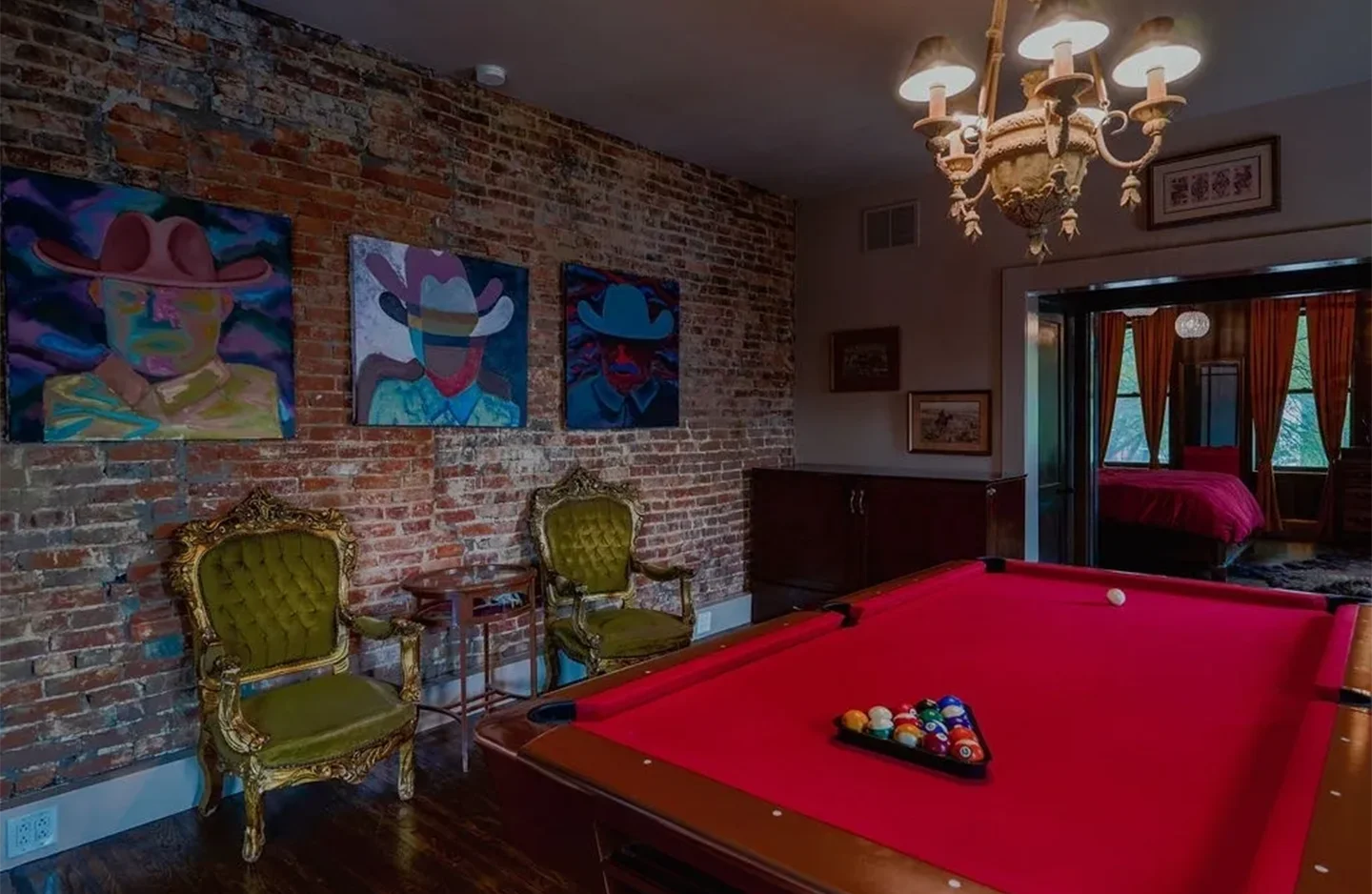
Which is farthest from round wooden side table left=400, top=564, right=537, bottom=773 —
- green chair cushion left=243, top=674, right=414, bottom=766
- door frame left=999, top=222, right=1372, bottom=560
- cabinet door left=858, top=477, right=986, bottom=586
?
door frame left=999, top=222, right=1372, bottom=560

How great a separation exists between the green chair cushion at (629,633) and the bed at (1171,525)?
4062 mm

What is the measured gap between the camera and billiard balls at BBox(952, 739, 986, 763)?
1.35 m

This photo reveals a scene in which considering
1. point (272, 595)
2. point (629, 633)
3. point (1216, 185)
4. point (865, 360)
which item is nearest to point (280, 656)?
point (272, 595)

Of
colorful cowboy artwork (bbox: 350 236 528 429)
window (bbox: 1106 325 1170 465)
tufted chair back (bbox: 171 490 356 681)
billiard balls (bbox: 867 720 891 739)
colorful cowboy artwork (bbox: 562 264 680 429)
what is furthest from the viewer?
window (bbox: 1106 325 1170 465)

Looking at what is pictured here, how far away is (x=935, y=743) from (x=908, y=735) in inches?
1.9

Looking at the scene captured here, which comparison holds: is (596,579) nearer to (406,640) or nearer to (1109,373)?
(406,640)

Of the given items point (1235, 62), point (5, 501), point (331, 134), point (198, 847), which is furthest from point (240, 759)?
point (1235, 62)

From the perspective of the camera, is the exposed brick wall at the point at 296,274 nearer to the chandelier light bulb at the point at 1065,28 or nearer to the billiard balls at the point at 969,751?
the chandelier light bulb at the point at 1065,28

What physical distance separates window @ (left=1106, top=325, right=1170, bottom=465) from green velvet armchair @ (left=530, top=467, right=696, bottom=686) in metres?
7.87

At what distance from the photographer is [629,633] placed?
12.0 ft

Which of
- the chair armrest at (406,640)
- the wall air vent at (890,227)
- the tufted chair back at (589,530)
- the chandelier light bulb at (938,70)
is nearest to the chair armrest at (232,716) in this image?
the chair armrest at (406,640)

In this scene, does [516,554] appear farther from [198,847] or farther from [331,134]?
[331,134]

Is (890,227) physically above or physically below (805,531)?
above

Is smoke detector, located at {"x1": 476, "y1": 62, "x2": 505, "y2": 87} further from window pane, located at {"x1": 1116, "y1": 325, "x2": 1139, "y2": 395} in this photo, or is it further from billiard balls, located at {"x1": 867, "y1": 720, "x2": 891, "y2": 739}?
window pane, located at {"x1": 1116, "y1": 325, "x2": 1139, "y2": 395}
